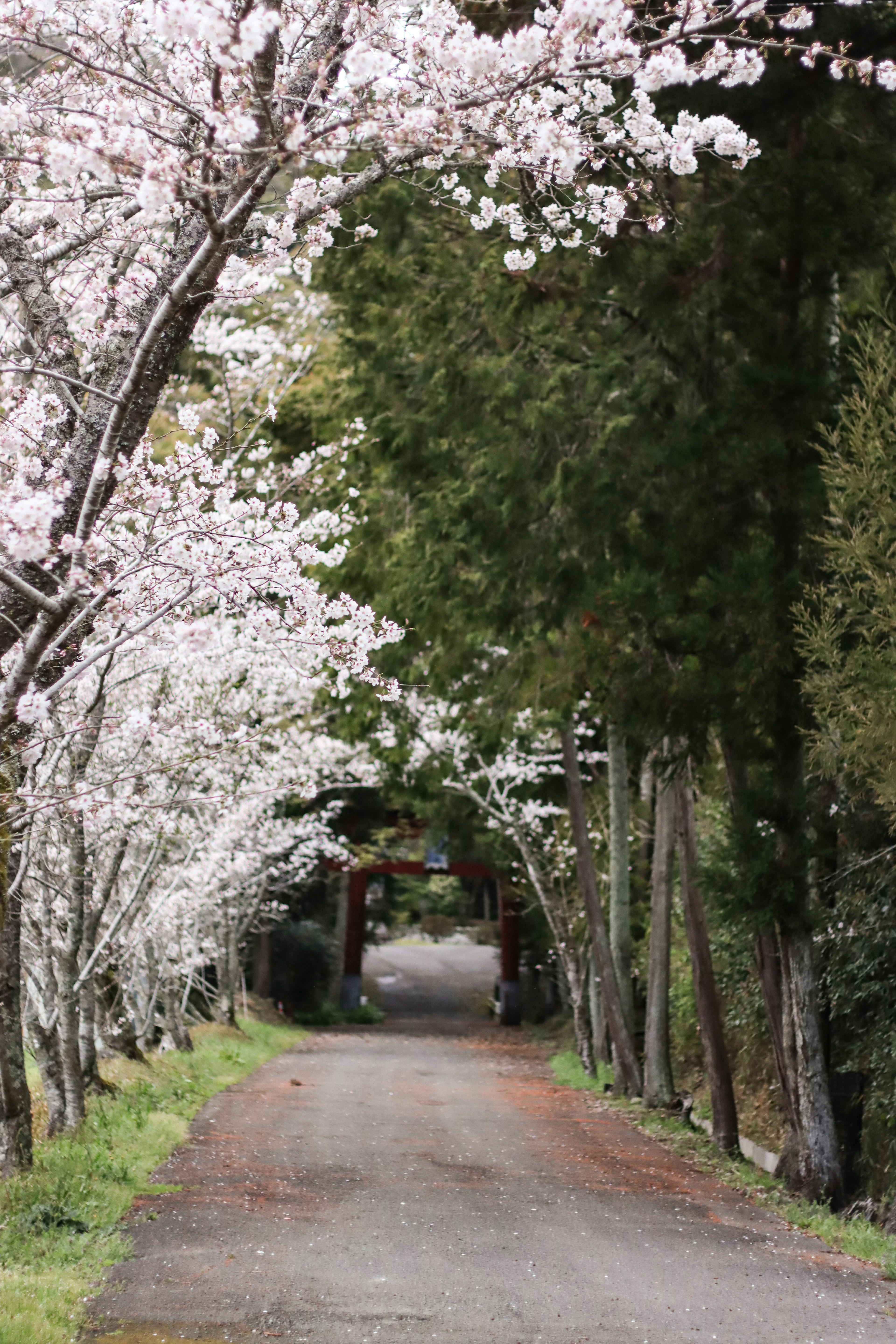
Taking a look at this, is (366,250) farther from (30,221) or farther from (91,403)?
(91,403)

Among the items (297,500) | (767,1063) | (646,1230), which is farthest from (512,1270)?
(297,500)

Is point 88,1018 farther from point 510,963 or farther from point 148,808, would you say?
point 510,963

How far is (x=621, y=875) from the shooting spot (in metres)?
14.0

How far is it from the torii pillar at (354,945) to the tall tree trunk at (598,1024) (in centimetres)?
1044

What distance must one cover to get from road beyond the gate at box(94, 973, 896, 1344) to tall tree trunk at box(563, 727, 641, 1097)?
2875 millimetres

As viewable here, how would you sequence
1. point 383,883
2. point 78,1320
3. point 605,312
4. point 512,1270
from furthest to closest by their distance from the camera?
point 383,883 < point 605,312 < point 512,1270 < point 78,1320

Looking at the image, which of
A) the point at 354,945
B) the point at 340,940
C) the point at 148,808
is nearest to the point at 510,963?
the point at 354,945

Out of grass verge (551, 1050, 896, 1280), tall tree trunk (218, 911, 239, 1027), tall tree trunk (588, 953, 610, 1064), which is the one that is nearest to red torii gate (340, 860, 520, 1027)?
tall tree trunk (218, 911, 239, 1027)

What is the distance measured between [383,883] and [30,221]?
29.7m

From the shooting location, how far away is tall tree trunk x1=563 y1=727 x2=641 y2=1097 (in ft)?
45.4

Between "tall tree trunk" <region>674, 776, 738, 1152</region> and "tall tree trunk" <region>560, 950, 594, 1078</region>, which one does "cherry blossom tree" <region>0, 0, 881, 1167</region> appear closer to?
"tall tree trunk" <region>674, 776, 738, 1152</region>

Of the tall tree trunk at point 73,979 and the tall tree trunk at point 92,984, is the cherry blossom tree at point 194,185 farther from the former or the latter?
the tall tree trunk at point 92,984

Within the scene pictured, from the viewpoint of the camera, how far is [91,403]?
4.23m

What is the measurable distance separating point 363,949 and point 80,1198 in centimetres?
2172
